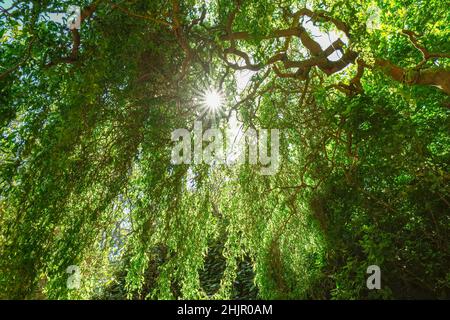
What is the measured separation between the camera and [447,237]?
12.8ft

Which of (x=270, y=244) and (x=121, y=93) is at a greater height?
(x=121, y=93)

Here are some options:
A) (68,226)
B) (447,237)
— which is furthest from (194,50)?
(447,237)

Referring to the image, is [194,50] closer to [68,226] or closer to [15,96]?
[15,96]

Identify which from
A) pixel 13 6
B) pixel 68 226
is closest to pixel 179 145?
pixel 68 226

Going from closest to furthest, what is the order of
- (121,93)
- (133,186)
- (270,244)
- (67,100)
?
1. (67,100)
2. (121,93)
3. (133,186)
4. (270,244)

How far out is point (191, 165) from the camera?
3275 mm

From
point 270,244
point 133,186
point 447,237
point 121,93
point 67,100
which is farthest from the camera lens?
point 447,237

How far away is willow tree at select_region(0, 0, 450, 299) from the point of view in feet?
8.09

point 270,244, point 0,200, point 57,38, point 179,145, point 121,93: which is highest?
point 57,38

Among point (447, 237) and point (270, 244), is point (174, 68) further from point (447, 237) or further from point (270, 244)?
point (447, 237)

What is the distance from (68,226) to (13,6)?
158 centimetres

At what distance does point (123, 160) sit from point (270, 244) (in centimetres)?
173

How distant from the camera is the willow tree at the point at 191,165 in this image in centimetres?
247

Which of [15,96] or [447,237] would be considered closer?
[15,96]
